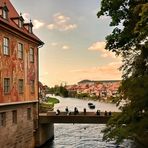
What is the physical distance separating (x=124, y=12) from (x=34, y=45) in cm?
1845

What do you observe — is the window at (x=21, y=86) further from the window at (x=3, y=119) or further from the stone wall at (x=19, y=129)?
the window at (x=3, y=119)

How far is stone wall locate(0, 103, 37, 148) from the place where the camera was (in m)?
26.0

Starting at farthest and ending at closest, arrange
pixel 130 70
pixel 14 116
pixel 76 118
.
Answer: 1. pixel 76 118
2. pixel 14 116
3. pixel 130 70

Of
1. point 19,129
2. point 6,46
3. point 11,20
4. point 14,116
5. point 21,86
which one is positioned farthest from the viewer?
point 21,86

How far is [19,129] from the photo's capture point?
95.1 ft

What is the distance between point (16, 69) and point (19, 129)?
4974 mm

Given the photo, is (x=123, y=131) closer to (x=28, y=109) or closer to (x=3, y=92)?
(x=3, y=92)

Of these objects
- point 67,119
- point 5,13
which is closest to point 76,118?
point 67,119

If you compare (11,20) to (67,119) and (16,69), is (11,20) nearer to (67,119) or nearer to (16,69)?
(16,69)

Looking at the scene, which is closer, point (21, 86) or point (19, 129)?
point (19, 129)

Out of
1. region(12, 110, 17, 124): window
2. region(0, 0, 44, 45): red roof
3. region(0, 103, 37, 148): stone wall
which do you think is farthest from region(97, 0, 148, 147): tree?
region(12, 110, 17, 124): window

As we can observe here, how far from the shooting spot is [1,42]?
83.8 feet

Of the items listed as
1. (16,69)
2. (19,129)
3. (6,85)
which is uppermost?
(16,69)

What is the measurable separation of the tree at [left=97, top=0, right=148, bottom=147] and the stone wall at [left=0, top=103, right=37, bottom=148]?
477 inches
